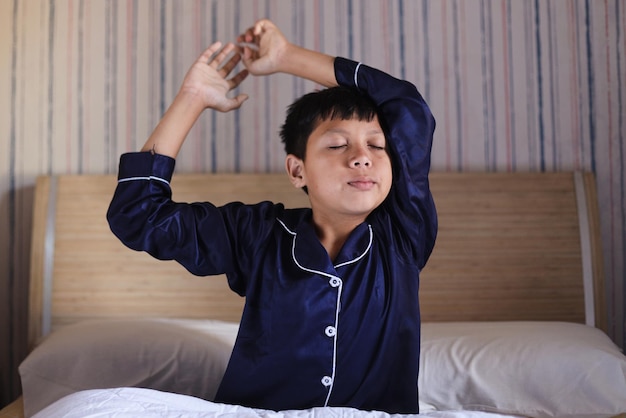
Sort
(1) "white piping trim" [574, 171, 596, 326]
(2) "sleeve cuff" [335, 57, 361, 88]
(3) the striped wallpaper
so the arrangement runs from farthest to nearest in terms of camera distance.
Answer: (3) the striped wallpaper < (1) "white piping trim" [574, 171, 596, 326] < (2) "sleeve cuff" [335, 57, 361, 88]

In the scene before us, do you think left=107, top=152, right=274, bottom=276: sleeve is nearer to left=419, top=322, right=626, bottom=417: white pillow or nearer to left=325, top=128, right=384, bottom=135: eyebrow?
left=325, top=128, right=384, bottom=135: eyebrow

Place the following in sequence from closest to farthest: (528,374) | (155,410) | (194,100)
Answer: (155,410)
(194,100)
(528,374)

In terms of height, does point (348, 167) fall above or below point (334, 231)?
above

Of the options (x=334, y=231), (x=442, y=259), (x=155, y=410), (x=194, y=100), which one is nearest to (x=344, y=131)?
(x=334, y=231)

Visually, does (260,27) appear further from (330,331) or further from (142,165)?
(330,331)

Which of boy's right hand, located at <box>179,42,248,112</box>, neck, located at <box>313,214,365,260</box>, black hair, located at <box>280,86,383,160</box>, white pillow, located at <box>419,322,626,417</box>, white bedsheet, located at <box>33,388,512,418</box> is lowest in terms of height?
white pillow, located at <box>419,322,626,417</box>

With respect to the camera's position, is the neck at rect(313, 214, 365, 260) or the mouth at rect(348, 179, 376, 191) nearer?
the mouth at rect(348, 179, 376, 191)

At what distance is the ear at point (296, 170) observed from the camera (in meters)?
1.43

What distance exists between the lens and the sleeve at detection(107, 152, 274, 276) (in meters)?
1.30

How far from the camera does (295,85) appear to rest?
232 cm

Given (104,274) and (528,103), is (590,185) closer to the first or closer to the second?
(528,103)

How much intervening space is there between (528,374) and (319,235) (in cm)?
62

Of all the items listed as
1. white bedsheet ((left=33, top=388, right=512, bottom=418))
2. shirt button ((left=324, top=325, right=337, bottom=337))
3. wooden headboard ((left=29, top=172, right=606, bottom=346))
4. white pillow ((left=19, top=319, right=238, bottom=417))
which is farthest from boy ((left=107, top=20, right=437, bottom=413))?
wooden headboard ((left=29, top=172, right=606, bottom=346))

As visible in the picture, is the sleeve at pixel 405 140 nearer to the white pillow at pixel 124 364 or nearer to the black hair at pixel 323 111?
the black hair at pixel 323 111
